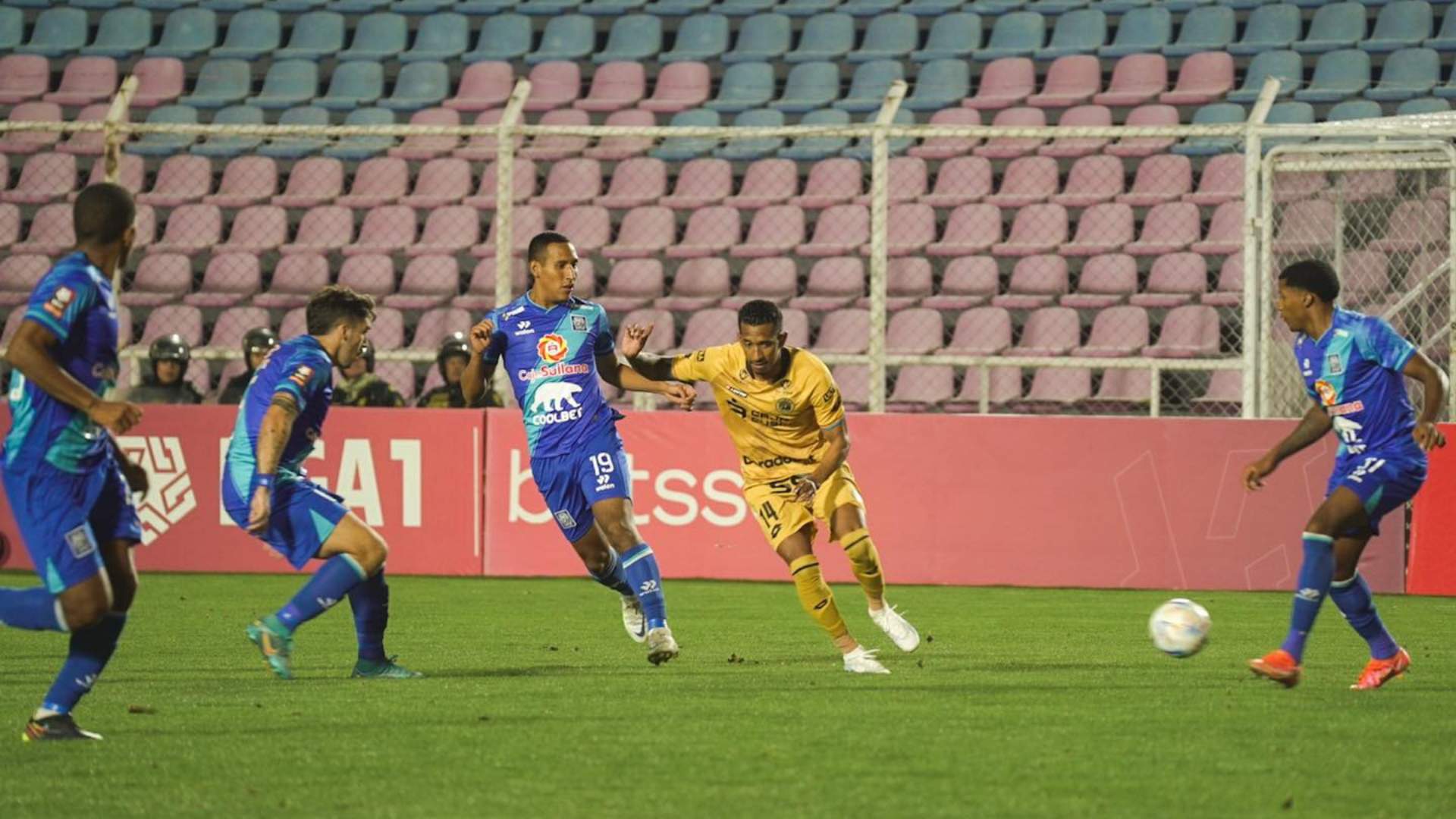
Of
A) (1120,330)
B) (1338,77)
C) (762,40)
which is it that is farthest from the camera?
→ (762,40)

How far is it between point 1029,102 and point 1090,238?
9.52 feet

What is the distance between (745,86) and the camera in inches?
843

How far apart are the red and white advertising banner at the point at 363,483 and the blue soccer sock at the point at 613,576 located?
5.33 meters

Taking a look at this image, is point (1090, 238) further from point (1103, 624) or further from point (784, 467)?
point (784, 467)

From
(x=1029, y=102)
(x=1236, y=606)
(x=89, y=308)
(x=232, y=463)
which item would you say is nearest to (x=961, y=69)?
(x=1029, y=102)

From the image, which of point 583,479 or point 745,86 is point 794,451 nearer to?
point 583,479

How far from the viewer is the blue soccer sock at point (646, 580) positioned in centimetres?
897

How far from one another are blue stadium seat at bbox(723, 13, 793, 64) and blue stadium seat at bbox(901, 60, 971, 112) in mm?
1846

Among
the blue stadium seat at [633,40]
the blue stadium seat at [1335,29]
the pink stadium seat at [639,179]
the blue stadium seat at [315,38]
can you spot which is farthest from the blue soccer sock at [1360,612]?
the blue stadium seat at [315,38]

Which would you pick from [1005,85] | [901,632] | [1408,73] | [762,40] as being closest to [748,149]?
[762,40]

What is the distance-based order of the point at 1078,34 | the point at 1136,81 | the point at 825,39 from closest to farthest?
1. the point at 1136,81
2. the point at 1078,34
3. the point at 825,39

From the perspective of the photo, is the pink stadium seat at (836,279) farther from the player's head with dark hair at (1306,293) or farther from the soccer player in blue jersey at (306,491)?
the soccer player in blue jersey at (306,491)

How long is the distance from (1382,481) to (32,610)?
5.52 m

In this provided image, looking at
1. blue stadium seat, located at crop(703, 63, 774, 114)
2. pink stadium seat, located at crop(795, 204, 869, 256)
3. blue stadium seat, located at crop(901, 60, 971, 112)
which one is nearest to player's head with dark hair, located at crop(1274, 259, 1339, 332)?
pink stadium seat, located at crop(795, 204, 869, 256)
